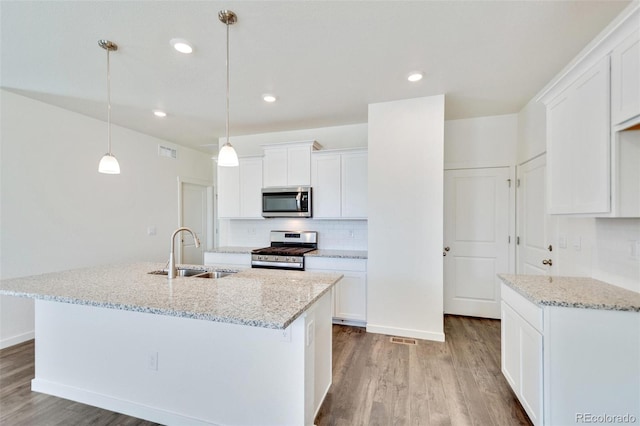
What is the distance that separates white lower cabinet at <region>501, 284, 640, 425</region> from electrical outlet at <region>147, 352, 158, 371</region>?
2.41 meters

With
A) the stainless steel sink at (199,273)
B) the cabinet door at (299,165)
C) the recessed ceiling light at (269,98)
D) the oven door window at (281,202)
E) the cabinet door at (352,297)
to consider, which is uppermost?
the recessed ceiling light at (269,98)

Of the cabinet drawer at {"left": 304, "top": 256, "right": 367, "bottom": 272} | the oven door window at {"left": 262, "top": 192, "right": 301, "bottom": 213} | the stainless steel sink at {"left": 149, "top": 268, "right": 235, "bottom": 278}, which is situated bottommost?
the cabinet drawer at {"left": 304, "top": 256, "right": 367, "bottom": 272}

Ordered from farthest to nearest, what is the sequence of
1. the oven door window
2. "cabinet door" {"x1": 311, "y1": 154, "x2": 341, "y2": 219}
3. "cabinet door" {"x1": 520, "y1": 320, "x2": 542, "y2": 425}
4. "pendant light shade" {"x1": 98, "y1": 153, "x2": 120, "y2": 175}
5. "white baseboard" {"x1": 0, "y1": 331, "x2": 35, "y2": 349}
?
the oven door window, "cabinet door" {"x1": 311, "y1": 154, "x2": 341, "y2": 219}, "white baseboard" {"x1": 0, "y1": 331, "x2": 35, "y2": 349}, "pendant light shade" {"x1": 98, "y1": 153, "x2": 120, "y2": 175}, "cabinet door" {"x1": 520, "y1": 320, "x2": 542, "y2": 425}

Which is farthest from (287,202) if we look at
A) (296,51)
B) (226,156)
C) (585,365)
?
(585,365)

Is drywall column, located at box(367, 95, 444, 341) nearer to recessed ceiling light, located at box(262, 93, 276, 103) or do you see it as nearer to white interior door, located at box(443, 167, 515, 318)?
white interior door, located at box(443, 167, 515, 318)

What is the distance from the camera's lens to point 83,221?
358cm

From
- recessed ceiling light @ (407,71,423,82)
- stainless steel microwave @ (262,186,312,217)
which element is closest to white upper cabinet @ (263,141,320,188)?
stainless steel microwave @ (262,186,312,217)

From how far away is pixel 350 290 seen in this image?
137 inches

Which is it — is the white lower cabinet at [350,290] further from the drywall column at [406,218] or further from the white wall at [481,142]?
the white wall at [481,142]

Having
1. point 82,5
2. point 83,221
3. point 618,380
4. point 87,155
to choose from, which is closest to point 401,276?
point 618,380

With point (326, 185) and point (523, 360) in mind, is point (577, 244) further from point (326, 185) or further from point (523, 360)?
point (326, 185)

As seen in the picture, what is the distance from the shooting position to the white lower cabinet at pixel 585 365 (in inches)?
59.5

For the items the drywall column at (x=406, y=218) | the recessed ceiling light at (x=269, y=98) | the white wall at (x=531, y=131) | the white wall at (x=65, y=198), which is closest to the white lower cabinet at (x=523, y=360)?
the drywall column at (x=406, y=218)

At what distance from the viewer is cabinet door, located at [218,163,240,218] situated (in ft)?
14.3
